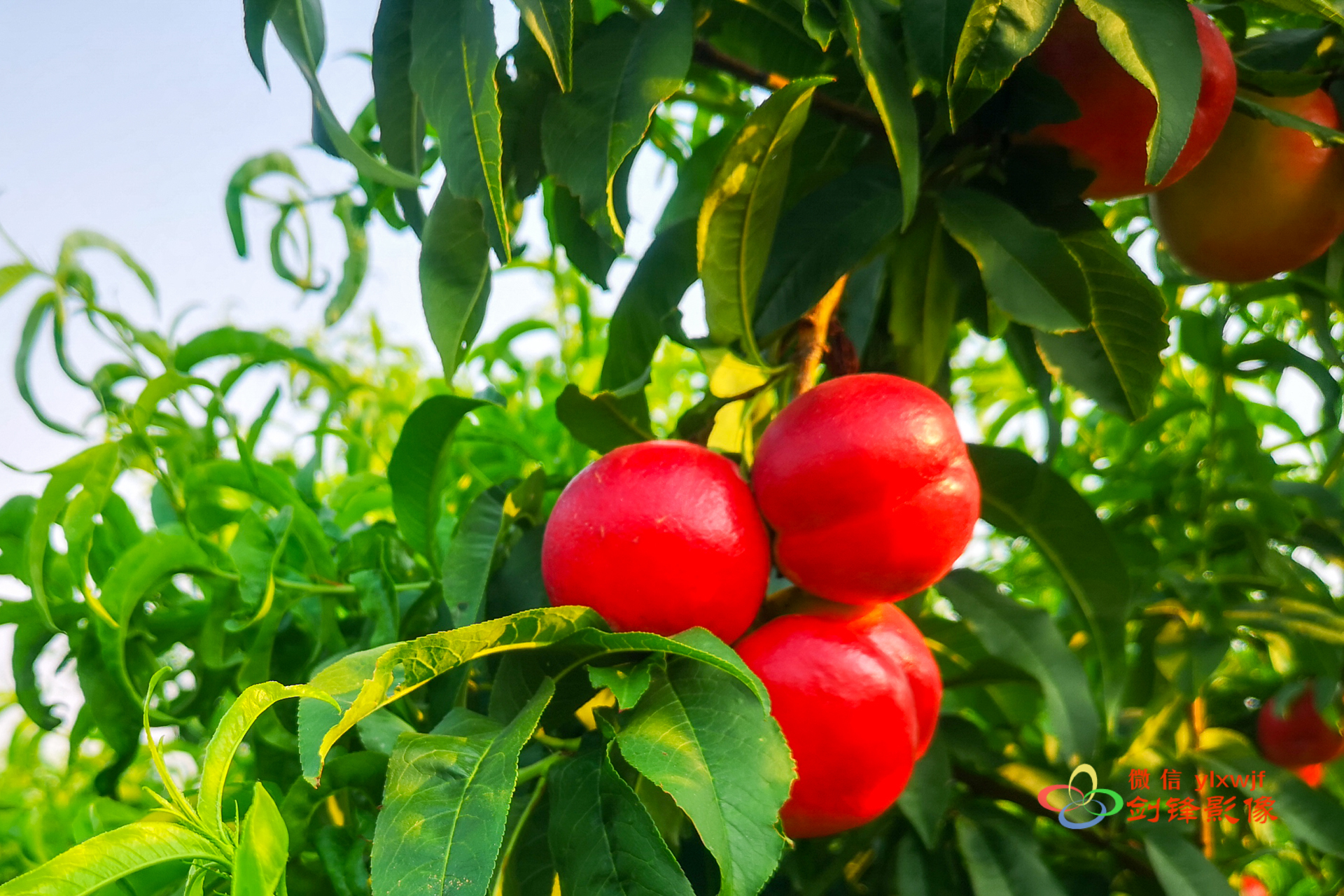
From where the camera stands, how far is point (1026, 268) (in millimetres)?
498

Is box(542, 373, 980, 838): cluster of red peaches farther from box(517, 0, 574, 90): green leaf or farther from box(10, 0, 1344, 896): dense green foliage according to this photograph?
box(517, 0, 574, 90): green leaf

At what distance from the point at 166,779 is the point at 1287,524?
0.79 metres

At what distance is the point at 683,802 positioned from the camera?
0.32 meters

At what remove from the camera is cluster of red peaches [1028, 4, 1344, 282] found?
1.69 feet

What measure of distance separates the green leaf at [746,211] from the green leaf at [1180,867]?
44cm

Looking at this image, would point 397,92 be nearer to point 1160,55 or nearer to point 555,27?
point 555,27

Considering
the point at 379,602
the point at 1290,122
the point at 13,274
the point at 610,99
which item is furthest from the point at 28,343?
the point at 1290,122

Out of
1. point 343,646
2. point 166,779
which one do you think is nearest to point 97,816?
point 343,646

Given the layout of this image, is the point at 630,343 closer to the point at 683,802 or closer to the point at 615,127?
the point at 615,127

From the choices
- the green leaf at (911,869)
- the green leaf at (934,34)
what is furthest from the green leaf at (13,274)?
the green leaf at (911,869)

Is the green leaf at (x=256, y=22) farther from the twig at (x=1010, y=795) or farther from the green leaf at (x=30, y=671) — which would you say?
the twig at (x=1010, y=795)

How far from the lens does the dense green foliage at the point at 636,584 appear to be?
1.18ft

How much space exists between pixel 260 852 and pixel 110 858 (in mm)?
45

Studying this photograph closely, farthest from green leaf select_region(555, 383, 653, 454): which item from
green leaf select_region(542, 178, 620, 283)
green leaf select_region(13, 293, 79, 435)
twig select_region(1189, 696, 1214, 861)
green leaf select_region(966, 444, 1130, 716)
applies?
twig select_region(1189, 696, 1214, 861)
